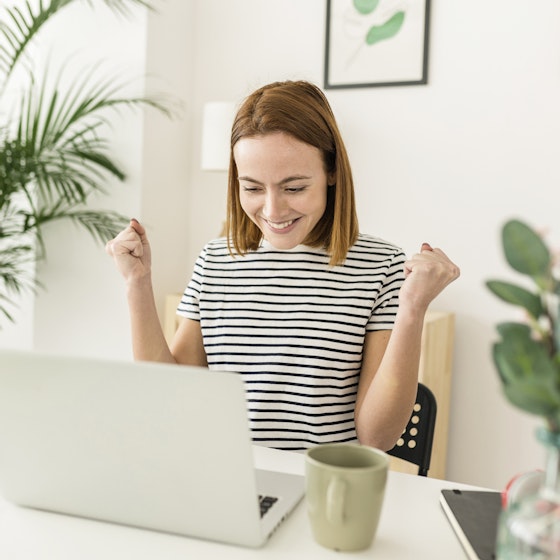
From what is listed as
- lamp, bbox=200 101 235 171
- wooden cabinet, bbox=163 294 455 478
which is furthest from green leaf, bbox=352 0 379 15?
wooden cabinet, bbox=163 294 455 478

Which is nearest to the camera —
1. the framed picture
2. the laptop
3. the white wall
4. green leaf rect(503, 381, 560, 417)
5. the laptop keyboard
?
green leaf rect(503, 381, 560, 417)

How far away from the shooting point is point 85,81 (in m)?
2.70

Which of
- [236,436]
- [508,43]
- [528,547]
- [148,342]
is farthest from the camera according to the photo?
[508,43]

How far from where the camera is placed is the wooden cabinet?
7.41 feet

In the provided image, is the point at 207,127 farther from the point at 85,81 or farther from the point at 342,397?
the point at 342,397

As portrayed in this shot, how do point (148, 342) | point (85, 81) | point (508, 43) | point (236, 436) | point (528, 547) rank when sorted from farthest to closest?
point (85, 81)
point (508, 43)
point (148, 342)
point (236, 436)
point (528, 547)

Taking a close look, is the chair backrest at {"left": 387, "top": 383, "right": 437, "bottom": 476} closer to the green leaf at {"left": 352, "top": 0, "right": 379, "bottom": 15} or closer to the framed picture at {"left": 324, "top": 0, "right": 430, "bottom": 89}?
the framed picture at {"left": 324, "top": 0, "right": 430, "bottom": 89}

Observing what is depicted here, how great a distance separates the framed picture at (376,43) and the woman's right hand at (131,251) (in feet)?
5.24

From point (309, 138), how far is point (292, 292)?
291mm

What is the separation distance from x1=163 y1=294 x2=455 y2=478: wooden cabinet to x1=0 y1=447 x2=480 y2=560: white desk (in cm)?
144

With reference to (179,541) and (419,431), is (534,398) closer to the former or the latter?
(179,541)

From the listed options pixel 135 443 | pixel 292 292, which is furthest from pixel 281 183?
pixel 135 443

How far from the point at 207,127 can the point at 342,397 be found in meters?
1.48

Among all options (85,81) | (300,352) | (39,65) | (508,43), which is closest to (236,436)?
(300,352)
